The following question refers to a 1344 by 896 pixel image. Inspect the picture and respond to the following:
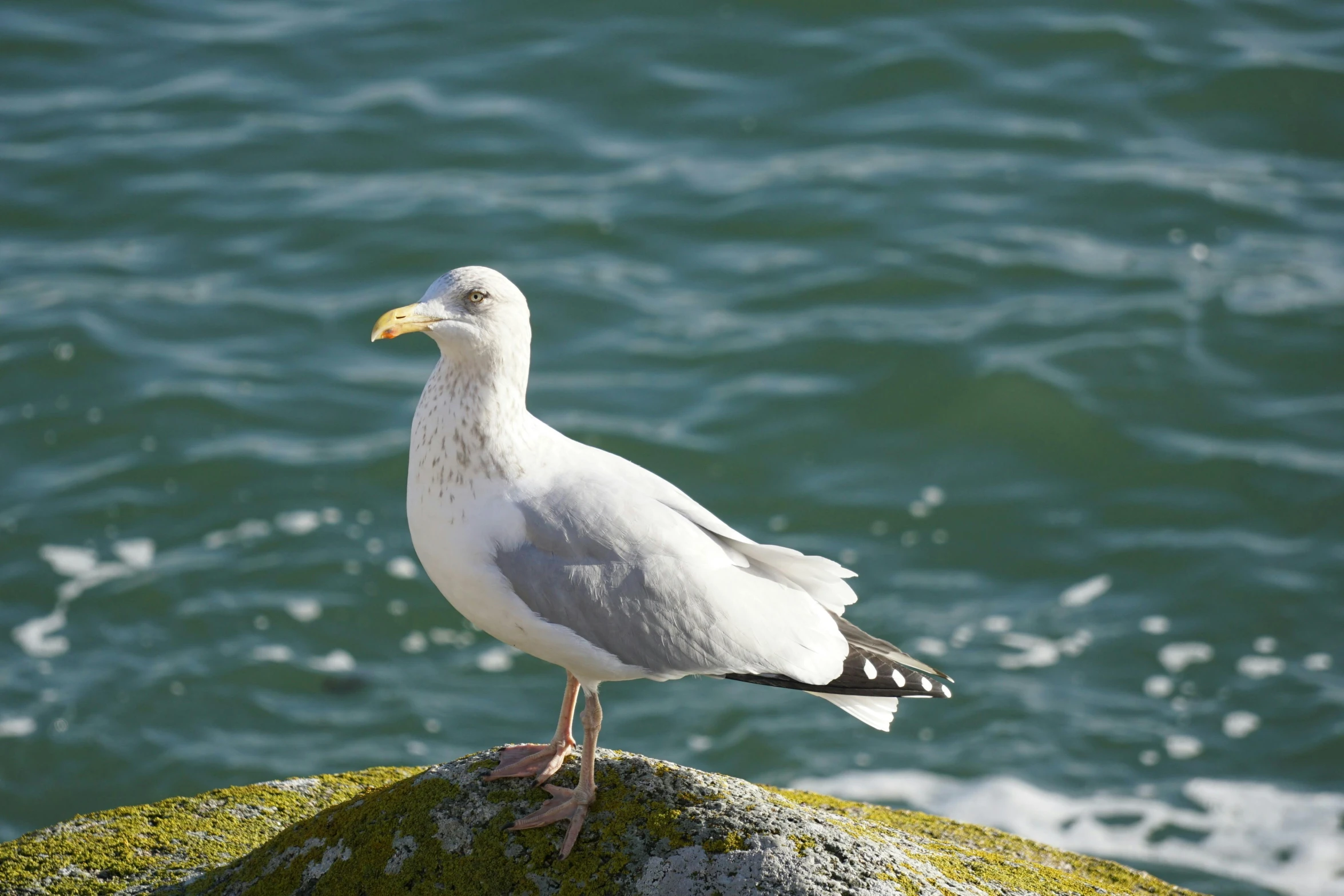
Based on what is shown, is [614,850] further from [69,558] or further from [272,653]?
[69,558]

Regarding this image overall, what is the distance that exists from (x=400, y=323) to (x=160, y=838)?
6.18 feet

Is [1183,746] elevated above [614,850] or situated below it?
below

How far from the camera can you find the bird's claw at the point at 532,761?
4.16 metres

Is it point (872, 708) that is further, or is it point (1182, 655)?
point (1182, 655)

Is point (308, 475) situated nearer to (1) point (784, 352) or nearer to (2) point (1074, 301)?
(1) point (784, 352)

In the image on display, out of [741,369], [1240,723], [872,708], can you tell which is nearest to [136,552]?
[741,369]

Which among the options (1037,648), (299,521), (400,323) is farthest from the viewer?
(299,521)

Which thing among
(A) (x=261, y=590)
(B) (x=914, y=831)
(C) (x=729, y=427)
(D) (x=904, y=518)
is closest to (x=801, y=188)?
(C) (x=729, y=427)

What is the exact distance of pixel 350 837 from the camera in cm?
397

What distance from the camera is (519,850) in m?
3.87

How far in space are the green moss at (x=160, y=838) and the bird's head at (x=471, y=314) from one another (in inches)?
57.0

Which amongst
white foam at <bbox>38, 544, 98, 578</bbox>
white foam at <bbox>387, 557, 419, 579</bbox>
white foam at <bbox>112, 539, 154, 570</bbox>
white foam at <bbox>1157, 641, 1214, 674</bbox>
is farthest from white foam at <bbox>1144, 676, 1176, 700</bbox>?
white foam at <bbox>38, 544, 98, 578</bbox>

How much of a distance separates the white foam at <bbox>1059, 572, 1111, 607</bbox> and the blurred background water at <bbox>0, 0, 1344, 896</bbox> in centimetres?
5

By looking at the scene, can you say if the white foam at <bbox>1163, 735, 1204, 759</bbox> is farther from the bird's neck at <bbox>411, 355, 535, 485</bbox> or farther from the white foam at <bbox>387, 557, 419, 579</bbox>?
the bird's neck at <bbox>411, 355, 535, 485</bbox>
